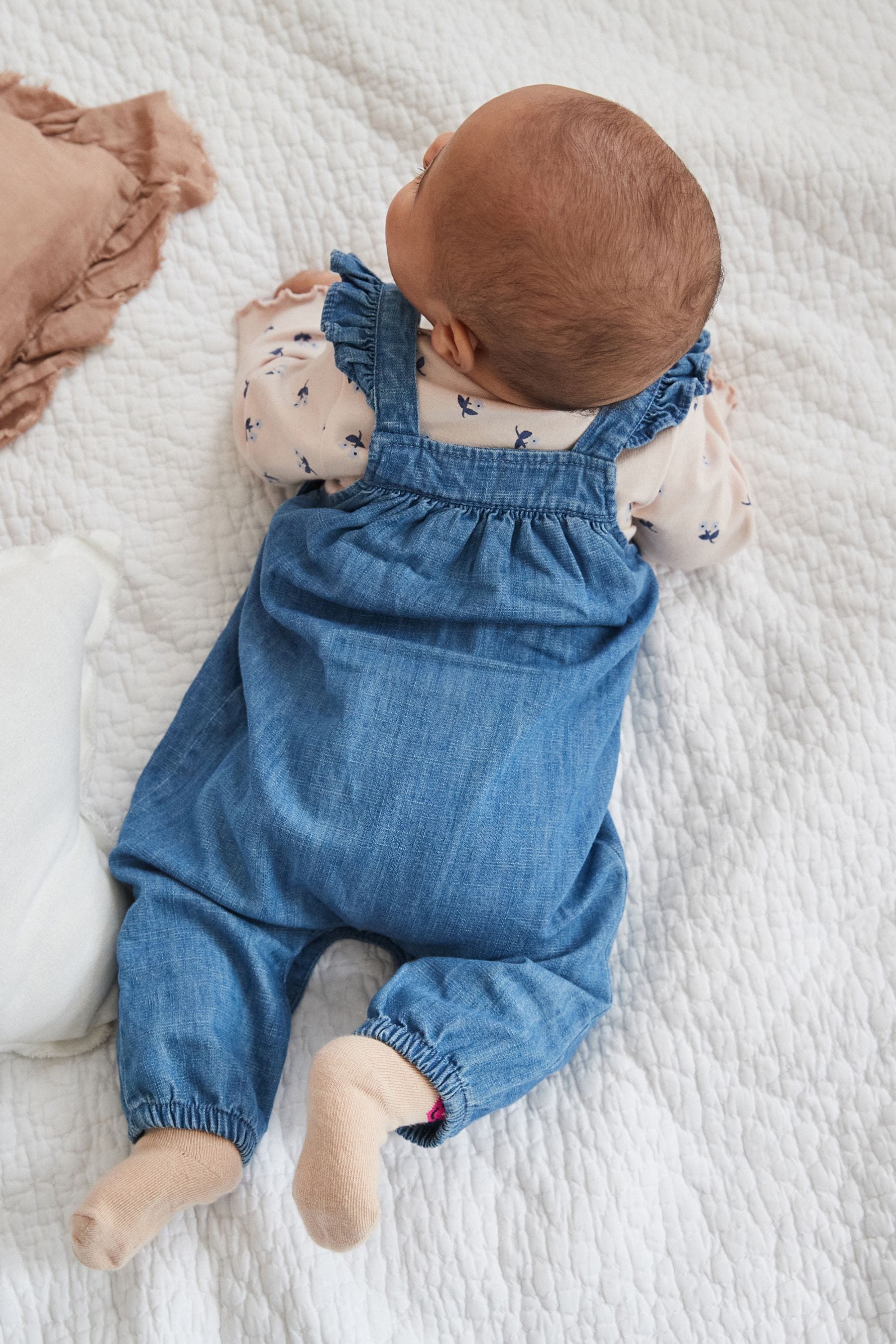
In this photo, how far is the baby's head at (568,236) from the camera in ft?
2.54

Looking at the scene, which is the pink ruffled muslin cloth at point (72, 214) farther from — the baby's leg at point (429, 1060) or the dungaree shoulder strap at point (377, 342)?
the baby's leg at point (429, 1060)

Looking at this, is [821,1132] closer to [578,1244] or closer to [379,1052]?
[578,1244]

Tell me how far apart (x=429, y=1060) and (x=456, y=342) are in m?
0.61

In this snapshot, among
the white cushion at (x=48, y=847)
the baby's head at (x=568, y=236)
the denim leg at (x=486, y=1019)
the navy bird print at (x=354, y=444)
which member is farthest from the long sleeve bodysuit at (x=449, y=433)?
the denim leg at (x=486, y=1019)

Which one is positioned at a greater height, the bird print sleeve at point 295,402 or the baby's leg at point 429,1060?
the bird print sleeve at point 295,402

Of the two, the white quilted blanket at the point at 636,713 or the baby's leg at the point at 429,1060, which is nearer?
the baby's leg at the point at 429,1060

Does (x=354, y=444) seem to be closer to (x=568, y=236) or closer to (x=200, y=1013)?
(x=568, y=236)

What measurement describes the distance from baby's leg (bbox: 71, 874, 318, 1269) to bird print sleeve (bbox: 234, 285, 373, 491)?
438 millimetres

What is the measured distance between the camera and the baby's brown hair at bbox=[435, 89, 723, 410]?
Result: 0.77m

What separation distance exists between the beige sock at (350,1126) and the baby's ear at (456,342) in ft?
1.92

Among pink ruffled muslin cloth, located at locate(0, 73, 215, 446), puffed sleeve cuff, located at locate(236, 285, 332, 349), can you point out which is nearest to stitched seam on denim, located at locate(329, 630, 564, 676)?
puffed sleeve cuff, located at locate(236, 285, 332, 349)

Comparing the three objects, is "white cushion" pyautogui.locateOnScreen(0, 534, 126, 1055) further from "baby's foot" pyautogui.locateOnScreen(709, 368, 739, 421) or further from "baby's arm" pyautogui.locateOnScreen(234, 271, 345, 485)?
"baby's foot" pyautogui.locateOnScreen(709, 368, 739, 421)

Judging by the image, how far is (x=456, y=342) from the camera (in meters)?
0.89

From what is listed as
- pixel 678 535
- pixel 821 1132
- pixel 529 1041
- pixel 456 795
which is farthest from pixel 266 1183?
pixel 678 535
